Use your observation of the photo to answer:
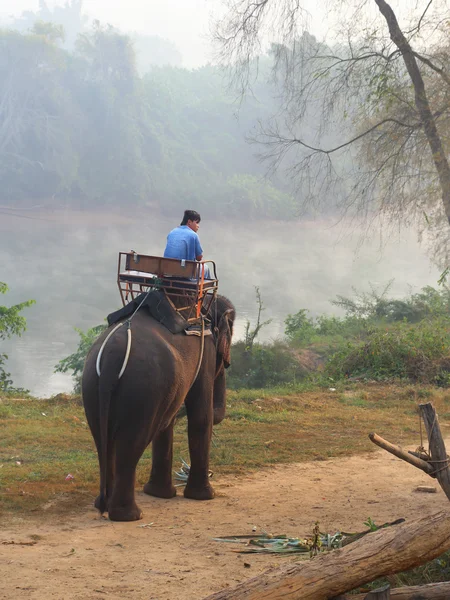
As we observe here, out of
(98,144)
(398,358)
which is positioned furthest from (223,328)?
(98,144)

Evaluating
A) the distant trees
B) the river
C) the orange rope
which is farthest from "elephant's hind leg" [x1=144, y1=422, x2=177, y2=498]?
the distant trees

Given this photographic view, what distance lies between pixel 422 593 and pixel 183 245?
3661 mm

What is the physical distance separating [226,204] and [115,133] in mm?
8821

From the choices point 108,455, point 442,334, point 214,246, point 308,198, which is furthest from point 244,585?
point 214,246

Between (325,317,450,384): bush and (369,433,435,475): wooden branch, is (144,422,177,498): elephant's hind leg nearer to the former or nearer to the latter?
(369,433,435,475): wooden branch

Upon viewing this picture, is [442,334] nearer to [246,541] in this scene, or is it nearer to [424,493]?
[424,493]

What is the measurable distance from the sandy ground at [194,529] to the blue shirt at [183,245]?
80.0 inches

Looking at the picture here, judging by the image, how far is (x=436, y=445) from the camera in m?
4.48

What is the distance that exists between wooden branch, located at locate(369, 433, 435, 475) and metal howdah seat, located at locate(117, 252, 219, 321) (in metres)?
2.26

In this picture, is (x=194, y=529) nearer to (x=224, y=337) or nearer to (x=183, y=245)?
(x=224, y=337)

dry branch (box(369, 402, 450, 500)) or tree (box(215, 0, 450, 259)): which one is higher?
tree (box(215, 0, 450, 259))

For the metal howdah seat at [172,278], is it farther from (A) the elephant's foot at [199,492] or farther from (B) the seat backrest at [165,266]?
(A) the elephant's foot at [199,492]

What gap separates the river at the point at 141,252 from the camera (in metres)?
27.9

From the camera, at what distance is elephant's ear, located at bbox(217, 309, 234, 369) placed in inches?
263
